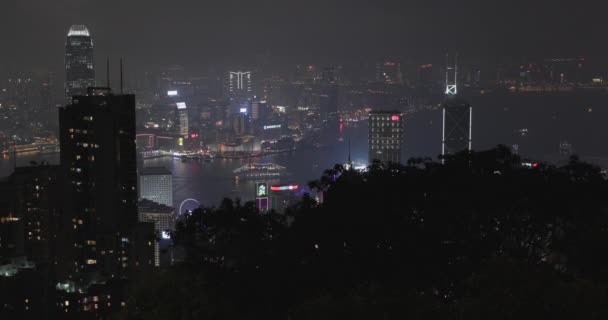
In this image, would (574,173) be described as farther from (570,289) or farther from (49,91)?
(49,91)

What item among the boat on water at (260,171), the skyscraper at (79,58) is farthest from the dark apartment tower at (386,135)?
the skyscraper at (79,58)

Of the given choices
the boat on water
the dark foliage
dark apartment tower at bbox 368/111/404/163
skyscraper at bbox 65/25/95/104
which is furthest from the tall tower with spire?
the dark foliage

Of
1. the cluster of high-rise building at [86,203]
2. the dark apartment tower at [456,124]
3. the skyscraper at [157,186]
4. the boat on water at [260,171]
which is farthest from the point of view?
the dark apartment tower at [456,124]

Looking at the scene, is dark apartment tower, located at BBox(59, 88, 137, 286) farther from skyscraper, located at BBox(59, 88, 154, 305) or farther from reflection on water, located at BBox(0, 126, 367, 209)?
reflection on water, located at BBox(0, 126, 367, 209)

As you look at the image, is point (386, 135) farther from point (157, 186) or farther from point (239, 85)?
point (239, 85)

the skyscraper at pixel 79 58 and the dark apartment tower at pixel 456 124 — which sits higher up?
the skyscraper at pixel 79 58

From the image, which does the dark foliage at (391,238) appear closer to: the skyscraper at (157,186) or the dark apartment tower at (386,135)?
the skyscraper at (157,186)

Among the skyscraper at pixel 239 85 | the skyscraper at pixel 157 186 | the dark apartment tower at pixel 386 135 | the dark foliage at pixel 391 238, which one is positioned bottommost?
the skyscraper at pixel 157 186
